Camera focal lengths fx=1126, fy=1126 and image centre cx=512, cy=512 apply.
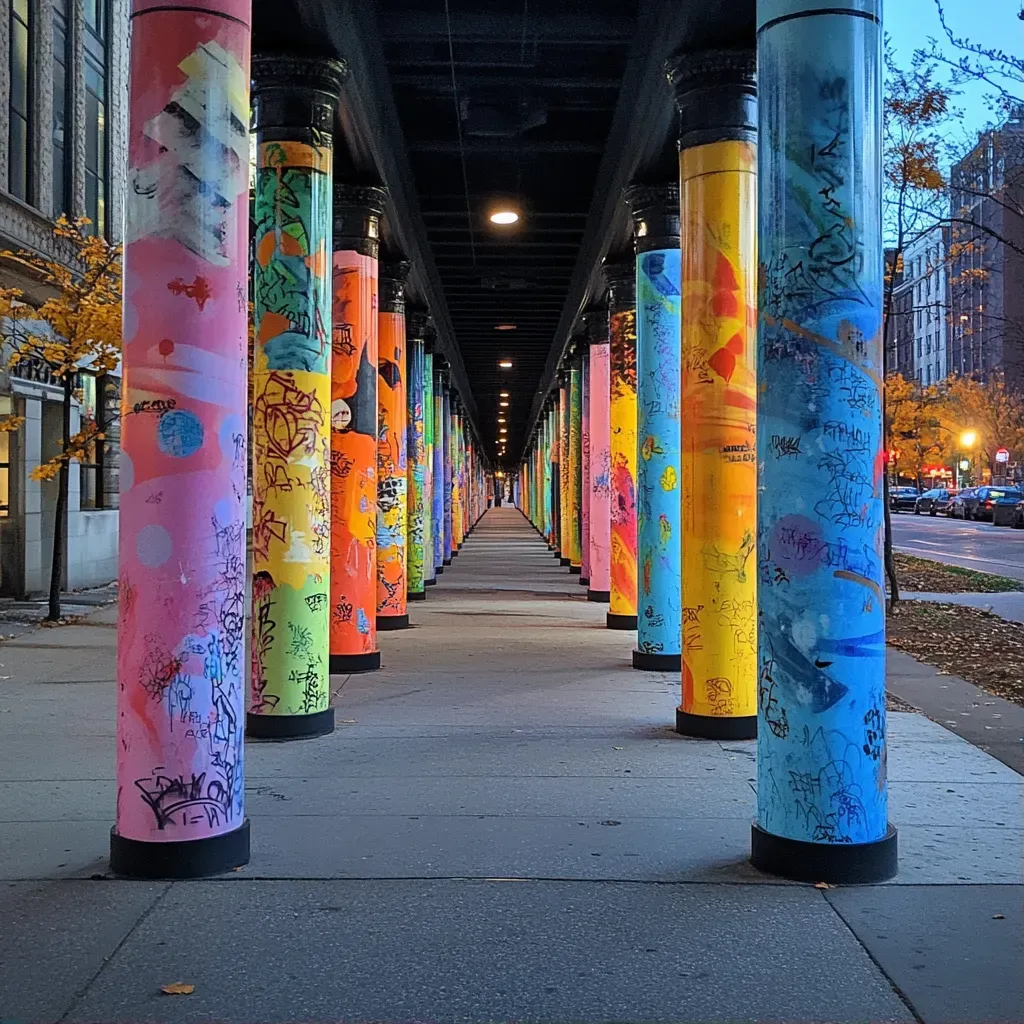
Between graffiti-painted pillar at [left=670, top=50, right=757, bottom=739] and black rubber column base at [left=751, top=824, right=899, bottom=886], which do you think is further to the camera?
graffiti-painted pillar at [left=670, top=50, right=757, bottom=739]

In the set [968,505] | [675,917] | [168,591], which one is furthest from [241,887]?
[968,505]

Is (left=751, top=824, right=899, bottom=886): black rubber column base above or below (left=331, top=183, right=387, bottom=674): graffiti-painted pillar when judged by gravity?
below

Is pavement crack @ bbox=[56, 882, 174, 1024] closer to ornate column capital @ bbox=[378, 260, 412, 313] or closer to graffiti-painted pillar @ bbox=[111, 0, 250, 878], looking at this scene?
graffiti-painted pillar @ bbox=[111, 0, 250, 878]

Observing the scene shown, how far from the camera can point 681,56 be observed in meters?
8.47

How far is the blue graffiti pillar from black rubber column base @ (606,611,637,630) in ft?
32.1

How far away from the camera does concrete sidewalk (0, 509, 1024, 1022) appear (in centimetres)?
385

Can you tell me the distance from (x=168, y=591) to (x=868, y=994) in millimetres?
3340

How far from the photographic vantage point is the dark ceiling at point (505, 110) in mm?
9211

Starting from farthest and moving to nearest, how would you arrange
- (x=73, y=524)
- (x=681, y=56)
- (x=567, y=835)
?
1. (x=73, y=524)
2. (x=681, y=56)
3. (x=567, y=835)

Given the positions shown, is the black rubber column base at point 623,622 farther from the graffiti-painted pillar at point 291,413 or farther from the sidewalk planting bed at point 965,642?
the graffiti-painted pillar at point 291,413

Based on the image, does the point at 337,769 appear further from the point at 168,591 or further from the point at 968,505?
the point at 968,505

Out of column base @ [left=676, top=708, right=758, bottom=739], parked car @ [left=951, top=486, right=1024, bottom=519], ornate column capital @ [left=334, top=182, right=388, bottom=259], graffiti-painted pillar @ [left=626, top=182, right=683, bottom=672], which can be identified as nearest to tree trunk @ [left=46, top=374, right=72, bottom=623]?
ornate column capital @ [left=334, top=182, right=388, bottom=259]

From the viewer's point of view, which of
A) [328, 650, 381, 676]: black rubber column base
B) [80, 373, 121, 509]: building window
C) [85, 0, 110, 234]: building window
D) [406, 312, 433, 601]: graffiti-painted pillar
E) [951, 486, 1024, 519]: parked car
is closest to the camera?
[328, 650, 381, 676]: black rubber column base

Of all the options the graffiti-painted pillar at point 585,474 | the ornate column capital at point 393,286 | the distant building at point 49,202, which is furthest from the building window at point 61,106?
the graffiti-painted pillar at point 585,474
